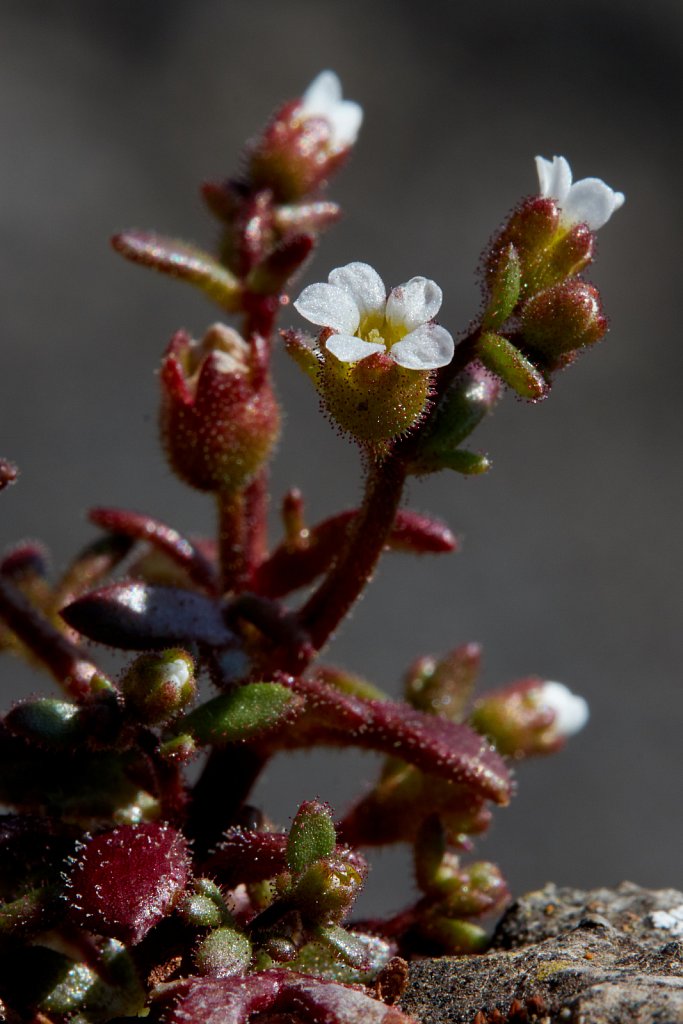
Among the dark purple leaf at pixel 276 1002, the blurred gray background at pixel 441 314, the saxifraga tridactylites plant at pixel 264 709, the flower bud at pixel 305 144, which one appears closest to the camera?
the dark purple leaf at pixel 276 1002

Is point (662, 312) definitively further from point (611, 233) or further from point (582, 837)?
point (582, 837)

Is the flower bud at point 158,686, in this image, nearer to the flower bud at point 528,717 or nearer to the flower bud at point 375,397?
the flower bud at point 375,397

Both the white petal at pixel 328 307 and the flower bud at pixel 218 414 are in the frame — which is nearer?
the white petal at pixel 328 307

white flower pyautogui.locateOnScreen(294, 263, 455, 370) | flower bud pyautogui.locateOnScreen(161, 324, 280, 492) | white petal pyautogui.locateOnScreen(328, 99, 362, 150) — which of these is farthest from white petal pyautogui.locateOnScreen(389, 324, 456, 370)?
white petal pyautogui.locateOnScreen(328, 99, 362, 150)

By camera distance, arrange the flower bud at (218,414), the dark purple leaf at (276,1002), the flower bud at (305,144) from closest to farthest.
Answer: the dark purple leaf at (276,1002), the flower bud at (218,414), the flower bud at (305,144)

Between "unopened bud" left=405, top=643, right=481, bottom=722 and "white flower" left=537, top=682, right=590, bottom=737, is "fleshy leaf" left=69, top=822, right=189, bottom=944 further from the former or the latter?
"white flower" left=537, top=682, right=590, bottom=737

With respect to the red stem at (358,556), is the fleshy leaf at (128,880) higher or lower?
lower

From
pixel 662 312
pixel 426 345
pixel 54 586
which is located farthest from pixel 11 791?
pixel 662 312

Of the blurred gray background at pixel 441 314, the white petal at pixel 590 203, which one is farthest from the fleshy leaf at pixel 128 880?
the blurred gray background at pixel 441 314
